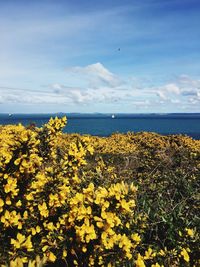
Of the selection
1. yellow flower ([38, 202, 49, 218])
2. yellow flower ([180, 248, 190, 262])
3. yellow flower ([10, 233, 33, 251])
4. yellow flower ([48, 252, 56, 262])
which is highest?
yellow flower ([38, 202, 49, 218])

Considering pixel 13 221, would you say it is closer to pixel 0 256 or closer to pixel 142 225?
pixel 0 256

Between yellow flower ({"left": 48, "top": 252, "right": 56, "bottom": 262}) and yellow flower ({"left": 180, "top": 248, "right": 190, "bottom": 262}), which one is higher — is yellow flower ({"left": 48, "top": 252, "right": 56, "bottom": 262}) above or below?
above

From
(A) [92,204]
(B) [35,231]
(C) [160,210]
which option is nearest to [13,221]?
(B) [35,231]

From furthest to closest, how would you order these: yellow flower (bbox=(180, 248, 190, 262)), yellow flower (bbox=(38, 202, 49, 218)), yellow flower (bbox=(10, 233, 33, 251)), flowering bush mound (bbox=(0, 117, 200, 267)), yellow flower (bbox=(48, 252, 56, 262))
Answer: yellow flower (bbox=(180, 248, 190, 262)) < yellow flower (bbox=(38, 202, 49, 218)) < yellow flower (bbox=(48, 252, 56, 262)) < yellow flower (bbox=(10, 233, 33, 251)) < flowering bush mound (bbox=(0, 117, 200, 267))

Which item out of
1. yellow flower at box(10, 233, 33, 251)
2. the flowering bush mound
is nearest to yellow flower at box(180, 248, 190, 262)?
the flowering bush mound

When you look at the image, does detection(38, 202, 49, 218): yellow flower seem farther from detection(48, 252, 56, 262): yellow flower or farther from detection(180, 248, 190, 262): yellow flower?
detection(180, 248, 190, 262): yellow flower

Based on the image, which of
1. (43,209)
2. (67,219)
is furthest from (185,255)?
(43,209)

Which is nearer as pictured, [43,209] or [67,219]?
[67,219]

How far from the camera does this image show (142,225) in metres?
5.41

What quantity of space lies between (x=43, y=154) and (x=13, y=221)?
2.02 meters

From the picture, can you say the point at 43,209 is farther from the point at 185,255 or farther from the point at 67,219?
the point at 185,255

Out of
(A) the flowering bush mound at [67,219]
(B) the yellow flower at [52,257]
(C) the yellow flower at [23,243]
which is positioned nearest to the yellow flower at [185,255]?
(A) the flowering bush mound at [67,219]

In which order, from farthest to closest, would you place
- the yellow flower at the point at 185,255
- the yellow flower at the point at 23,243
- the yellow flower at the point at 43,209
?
the yellow flower at the point at 185,255, the yellow flower at the point at 43,209, the yellow flower at the point at 23,243

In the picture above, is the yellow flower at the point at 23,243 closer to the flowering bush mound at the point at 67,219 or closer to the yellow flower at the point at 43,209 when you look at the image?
the flowering bush mound at the point at 67,219
